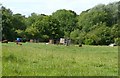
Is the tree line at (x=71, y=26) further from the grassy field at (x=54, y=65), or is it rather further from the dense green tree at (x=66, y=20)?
the grassy field at (x=54, y=65)

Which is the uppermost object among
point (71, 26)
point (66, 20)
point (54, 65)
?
point (66, 20)

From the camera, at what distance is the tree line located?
85.6 m

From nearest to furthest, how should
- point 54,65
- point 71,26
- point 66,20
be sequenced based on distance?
point 54,65, point 71,26, point 66,20

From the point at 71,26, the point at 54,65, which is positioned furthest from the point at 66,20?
the point at 54,65

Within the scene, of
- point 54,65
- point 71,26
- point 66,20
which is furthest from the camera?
point 66,20

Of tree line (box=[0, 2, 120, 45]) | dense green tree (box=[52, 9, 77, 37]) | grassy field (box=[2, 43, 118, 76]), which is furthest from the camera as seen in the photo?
dense green tree (box=[52, 9, 77, 37])

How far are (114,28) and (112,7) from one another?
18459 mm

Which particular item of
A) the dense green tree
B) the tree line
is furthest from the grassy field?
the dense green tree

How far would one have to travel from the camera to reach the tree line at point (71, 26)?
85625mm

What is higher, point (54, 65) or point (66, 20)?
point (66, 20)

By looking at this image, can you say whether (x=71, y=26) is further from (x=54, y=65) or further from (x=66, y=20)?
(x=54, y=65)

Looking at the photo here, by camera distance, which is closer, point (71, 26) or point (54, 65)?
point (54, 65)

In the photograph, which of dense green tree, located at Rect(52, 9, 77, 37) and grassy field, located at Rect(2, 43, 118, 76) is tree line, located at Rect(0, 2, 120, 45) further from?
grassy field, located at Rect(2, 43, 118, 76)

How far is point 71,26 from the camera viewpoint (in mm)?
111000
